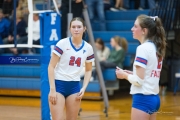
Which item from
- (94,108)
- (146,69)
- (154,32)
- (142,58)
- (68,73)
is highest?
(154,32)

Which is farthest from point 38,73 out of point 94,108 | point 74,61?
point 74,61

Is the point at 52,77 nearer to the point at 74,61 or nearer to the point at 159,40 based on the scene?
the point at 74,61

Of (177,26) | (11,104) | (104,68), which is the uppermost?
(177,26)

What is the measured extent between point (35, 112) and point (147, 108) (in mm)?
5539

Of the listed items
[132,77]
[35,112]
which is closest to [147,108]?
[132,77]

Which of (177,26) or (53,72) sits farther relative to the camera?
(177,26)

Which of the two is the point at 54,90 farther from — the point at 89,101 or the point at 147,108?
the point at 89,101

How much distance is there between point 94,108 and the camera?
9.96 m

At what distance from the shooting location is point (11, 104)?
10680mm

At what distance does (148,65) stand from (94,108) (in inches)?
226

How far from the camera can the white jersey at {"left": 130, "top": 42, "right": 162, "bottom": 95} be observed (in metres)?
4.27

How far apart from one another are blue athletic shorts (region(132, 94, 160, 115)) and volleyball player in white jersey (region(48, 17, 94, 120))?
4.66 ft

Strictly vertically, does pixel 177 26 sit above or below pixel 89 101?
above

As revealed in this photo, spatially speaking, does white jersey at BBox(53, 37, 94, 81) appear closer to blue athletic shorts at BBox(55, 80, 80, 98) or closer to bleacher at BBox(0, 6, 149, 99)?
blue athletic shorts at BBox(55, 80, 80, 98)
